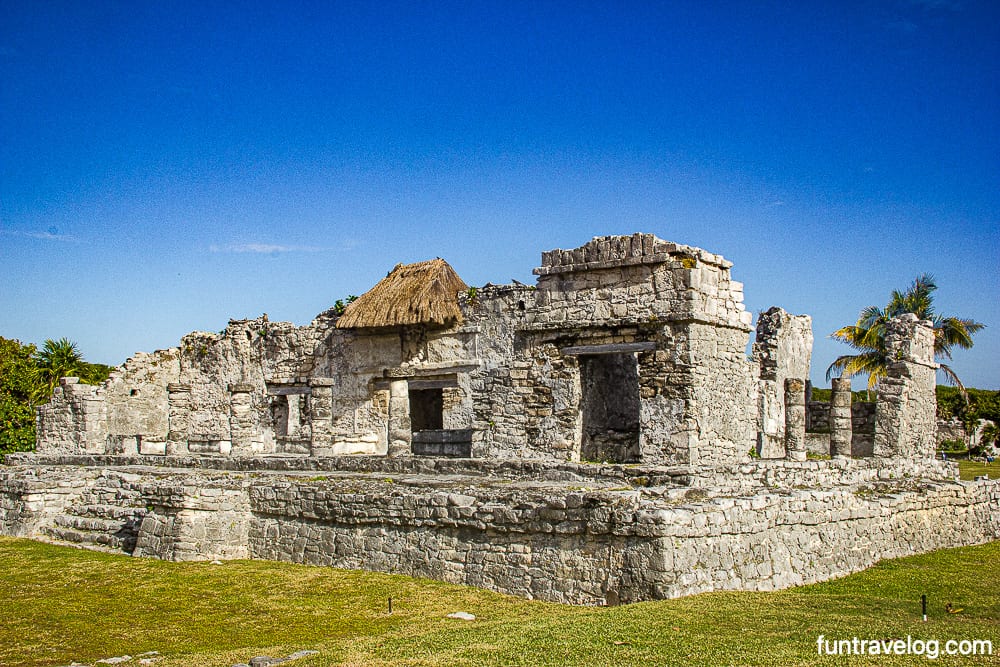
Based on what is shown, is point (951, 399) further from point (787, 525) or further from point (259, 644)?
point (259, 644)

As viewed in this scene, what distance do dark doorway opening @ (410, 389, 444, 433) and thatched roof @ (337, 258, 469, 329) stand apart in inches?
128

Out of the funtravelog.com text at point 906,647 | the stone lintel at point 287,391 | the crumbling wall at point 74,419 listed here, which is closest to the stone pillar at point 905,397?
the funtravelog.com text at point 906,647

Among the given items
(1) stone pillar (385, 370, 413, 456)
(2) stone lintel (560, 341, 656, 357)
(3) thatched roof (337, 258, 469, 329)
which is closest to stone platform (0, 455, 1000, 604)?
(2) stone lintel (560, 341, 656, 357)

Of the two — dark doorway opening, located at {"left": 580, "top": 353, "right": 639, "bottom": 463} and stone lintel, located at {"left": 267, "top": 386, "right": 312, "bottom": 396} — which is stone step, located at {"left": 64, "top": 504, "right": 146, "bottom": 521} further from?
stone lintel, located at {"left": 267, "top": 386, "right": 312, "bottom": 396}

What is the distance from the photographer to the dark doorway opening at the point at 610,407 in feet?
43.1

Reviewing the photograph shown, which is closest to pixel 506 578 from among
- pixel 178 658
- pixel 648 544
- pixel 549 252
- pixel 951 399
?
pixel 648 544

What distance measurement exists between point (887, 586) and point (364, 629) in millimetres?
4141

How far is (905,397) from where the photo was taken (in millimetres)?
14297

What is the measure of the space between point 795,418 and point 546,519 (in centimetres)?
802

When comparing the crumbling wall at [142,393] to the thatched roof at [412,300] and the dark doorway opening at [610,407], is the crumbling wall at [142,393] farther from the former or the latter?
the dark doorway opening at [610,407]

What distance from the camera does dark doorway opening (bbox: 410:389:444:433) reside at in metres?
20.7

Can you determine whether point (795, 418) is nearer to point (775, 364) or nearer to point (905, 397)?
point (775, 364)

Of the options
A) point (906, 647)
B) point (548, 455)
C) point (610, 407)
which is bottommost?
point (906, 647)

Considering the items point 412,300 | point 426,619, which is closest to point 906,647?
point 426,619
